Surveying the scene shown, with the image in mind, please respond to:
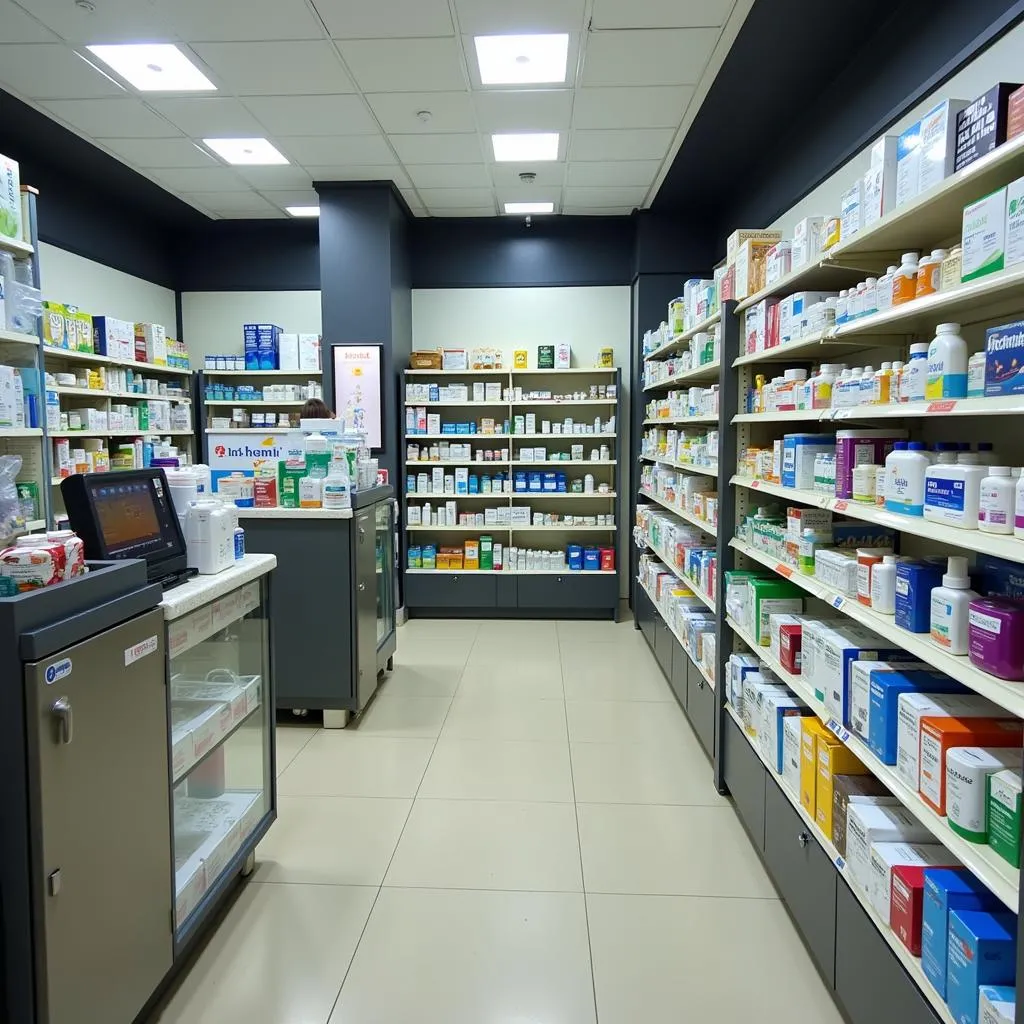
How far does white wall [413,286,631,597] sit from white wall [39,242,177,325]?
264 cm

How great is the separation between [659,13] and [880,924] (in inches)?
159

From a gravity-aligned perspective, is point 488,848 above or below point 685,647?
below

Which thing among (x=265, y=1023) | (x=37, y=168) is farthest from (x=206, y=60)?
(x=265, y=1023)

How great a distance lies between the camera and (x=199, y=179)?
616 centimetres

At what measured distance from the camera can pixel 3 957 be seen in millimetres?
1537

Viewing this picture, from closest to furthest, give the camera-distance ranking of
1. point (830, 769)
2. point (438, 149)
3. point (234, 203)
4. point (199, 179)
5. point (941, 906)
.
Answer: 1. point (941, 906)
2. point (830, 769)
3. point (438, 149)
4. point (199, 179)
5. point (234, 203)

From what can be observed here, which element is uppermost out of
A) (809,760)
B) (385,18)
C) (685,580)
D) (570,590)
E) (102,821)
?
(385,18)

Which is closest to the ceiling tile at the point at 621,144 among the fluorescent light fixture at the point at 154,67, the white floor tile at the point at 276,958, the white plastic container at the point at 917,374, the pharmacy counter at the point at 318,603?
the fluorescent light fixture at the point at 154,67

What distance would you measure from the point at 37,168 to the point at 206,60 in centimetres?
250

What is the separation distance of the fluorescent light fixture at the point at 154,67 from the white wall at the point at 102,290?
5.54 feet

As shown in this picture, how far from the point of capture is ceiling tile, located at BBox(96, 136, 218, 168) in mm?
5363

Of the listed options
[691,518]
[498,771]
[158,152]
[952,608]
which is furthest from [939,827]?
[158,152]

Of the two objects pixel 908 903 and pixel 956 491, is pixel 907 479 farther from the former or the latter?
pixel 908 903

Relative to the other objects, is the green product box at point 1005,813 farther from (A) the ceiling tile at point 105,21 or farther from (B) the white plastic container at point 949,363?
(A) the ceiling tile at point 105,21
